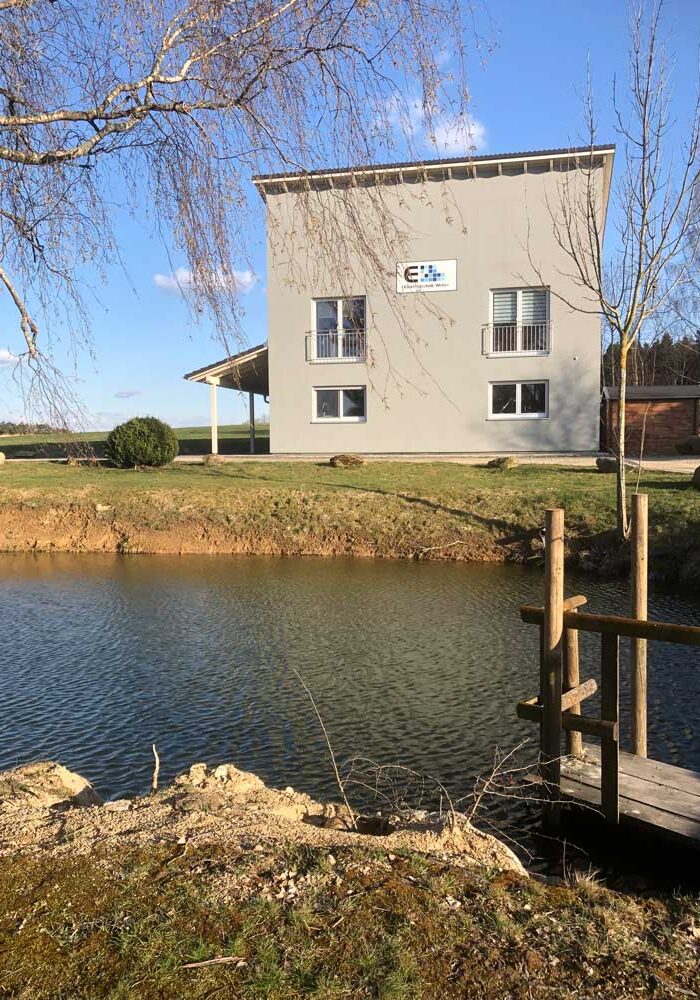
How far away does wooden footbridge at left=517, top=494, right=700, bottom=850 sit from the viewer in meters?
5.23

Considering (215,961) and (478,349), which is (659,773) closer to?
(215,961)

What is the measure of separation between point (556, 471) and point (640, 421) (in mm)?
8300

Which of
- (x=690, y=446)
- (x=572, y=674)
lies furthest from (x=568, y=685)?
(x=690, y=446)

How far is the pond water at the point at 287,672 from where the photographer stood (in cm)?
699

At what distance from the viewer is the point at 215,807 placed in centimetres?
461

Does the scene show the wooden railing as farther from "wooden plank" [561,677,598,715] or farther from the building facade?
the building facade

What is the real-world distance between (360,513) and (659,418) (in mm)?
15045

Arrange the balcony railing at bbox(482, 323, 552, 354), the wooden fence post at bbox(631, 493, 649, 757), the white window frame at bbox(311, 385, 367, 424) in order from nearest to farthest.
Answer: the wooden fence post at bbox(631, 493, 649, 757), the balcony railing at bbox(482, 323, 552, 354), the white window frame at bbox(311, 385, 367, 424)

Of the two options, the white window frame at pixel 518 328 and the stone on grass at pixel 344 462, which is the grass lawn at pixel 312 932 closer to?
the stone on grass at pixel 344 462

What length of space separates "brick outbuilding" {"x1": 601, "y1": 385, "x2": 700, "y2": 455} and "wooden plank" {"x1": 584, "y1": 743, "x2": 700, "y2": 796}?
917 inches

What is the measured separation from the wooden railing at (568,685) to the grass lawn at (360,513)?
941 centimetres

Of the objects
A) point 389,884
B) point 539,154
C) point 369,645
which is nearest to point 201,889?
point 389,884

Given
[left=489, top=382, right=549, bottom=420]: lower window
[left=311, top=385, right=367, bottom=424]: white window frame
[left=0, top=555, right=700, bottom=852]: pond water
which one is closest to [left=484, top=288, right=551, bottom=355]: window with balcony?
[left=489, top=382, right=549, bottom=420]: lower window

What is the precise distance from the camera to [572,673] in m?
6.15
